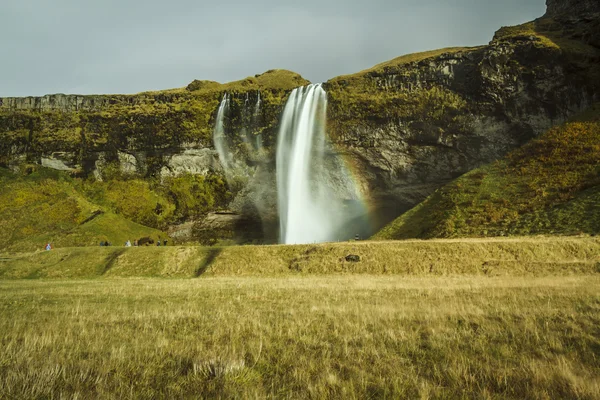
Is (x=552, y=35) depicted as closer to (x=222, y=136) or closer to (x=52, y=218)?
(x=222, y=136)

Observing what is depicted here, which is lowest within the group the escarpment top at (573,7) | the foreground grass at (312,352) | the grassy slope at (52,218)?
the grassy slope at (52,218)

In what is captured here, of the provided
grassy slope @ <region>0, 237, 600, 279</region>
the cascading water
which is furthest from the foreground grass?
the cascading water

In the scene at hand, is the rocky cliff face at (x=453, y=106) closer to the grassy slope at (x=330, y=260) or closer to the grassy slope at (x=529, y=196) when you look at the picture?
the grassy slope at (x=529, y=196)

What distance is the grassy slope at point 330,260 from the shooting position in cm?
2184

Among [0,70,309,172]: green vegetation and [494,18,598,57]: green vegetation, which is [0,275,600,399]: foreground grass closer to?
[0,70,309,172]: green vegetation

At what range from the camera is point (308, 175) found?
193ft

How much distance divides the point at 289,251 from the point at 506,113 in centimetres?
4163

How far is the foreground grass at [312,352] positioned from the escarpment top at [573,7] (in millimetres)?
86388

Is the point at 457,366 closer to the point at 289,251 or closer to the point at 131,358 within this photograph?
the point at 131,358

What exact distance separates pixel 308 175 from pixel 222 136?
671 inches

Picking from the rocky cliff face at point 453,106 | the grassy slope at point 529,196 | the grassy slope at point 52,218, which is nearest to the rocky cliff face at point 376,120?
the rocky cliff face at point 453,106

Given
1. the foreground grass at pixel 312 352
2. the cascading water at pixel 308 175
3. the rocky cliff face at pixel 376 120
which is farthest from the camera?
the cascading water at pixel 308 175

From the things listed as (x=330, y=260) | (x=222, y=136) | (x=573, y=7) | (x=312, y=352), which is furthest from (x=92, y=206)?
(x=573, y=7)

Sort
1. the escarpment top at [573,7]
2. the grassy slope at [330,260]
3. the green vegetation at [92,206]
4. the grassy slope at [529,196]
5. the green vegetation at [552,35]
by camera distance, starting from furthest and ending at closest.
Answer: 1. the escarpment top at [573,7]
2. the green vegetation at [552,35]
3. the green vegetation at [92,206]
4. the grassy slope at [529,196]
5. the grassy slope at [330,260]
